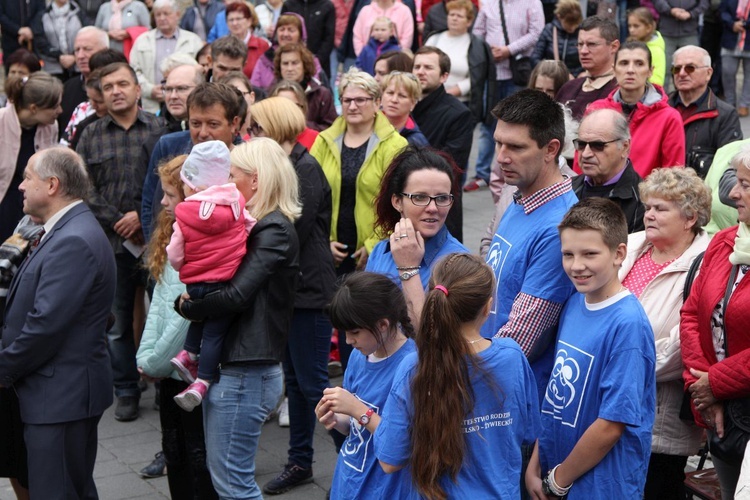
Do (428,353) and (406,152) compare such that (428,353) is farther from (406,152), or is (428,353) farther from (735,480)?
(735,480)

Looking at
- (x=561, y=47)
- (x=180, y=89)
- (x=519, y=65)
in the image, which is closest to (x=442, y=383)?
(x=180, y=89)

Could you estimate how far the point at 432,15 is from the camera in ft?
40.7

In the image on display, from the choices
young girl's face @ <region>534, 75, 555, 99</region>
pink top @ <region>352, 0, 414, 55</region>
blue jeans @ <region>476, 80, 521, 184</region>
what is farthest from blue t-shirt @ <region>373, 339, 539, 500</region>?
pink top @ <region>352, 0, 414, 55</region>

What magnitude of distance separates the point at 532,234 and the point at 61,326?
222 centimetres

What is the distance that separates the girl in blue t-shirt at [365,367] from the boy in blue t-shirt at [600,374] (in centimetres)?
61

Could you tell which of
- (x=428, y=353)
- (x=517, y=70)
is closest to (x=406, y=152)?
(x=428, y=353)

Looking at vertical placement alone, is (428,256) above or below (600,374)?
above

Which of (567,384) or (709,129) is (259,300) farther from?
(709,129)

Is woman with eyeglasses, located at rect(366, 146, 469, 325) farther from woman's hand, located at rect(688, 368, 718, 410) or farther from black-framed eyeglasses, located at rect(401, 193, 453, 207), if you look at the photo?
woman's hand, located at rect(688, 368, 718, 410)

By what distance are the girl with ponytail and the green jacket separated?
9.94 feet

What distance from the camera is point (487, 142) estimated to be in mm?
11469

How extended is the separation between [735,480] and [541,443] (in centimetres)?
114

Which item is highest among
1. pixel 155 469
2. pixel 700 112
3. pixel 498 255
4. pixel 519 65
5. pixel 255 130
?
pixel 498 255

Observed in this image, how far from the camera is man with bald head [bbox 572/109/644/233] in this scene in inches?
204
